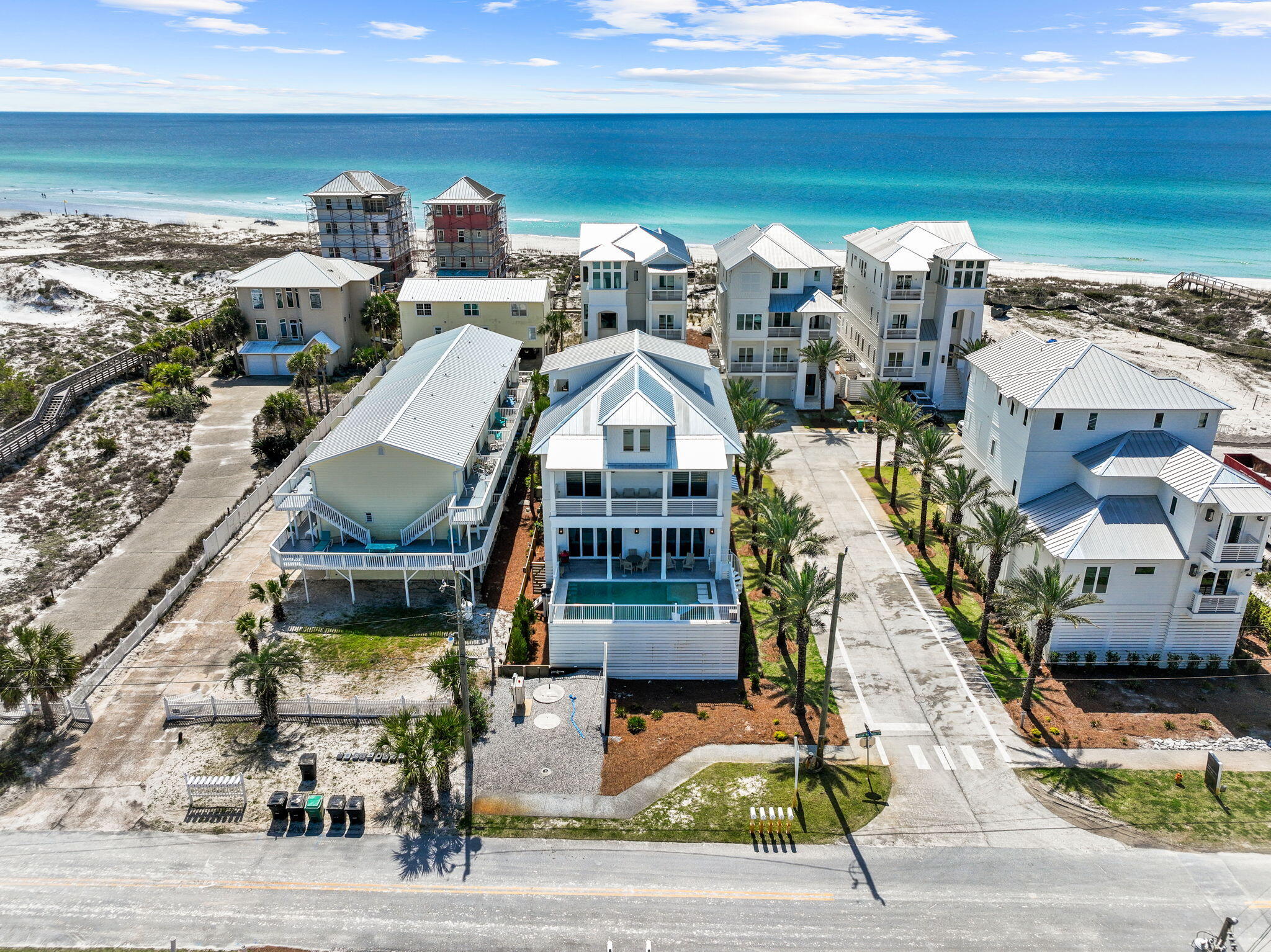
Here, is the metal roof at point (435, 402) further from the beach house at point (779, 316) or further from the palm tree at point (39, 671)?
the beach house at point (779, 316)

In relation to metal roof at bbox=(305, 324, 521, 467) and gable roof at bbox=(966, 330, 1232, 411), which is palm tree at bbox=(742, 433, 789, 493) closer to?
gable roof at bbox=(966, 330, 1232, 411)

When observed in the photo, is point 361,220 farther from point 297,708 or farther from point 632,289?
point 297,708

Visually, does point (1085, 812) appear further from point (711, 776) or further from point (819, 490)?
point (819, 490)

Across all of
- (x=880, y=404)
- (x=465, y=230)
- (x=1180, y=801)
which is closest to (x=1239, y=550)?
(x=1180, y=801)

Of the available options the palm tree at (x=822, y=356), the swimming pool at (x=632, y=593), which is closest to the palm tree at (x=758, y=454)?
the swimming pool at (x=632, y=593)

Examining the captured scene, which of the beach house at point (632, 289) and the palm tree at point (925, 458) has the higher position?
the beach house at point (632, 289)

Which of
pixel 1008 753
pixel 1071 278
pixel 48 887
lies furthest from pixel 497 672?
pixel 1071 278
